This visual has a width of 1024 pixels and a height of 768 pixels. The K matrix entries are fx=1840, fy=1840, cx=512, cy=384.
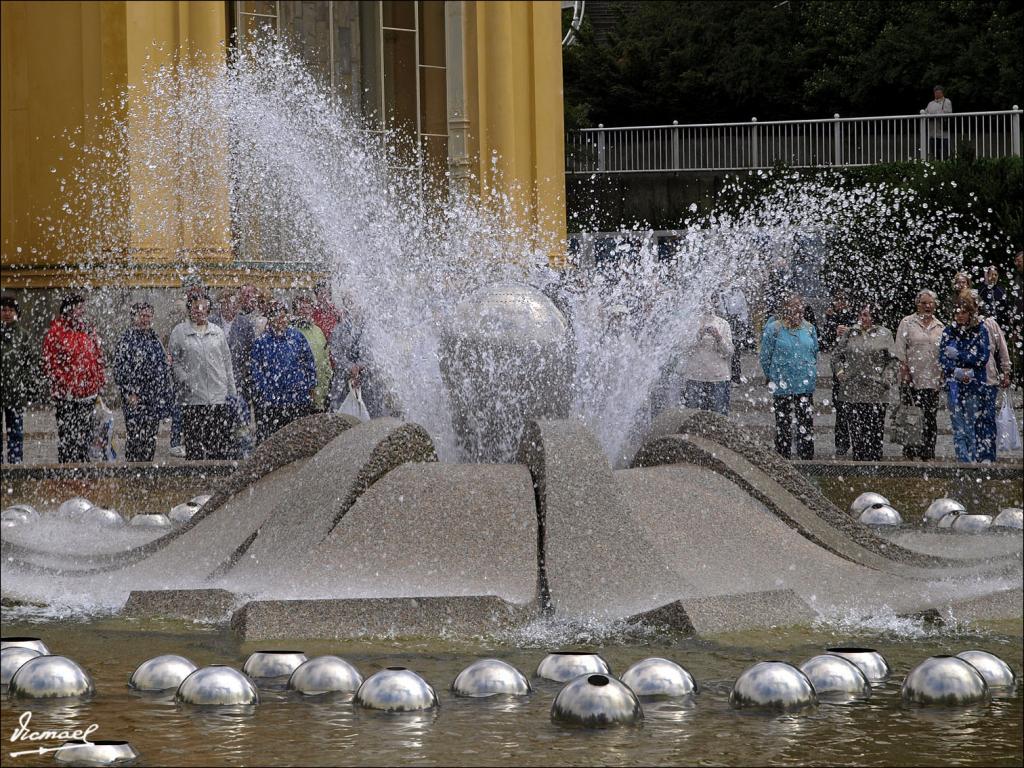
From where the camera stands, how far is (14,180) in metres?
23.9

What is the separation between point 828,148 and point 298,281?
1418cm

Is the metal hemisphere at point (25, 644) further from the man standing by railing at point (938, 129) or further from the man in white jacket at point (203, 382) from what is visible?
the man standing by railing at point (938, 129)

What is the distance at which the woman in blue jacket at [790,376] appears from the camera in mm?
15359

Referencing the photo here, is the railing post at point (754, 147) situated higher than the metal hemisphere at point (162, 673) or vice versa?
the railing post at point (754, 147)

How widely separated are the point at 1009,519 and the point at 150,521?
5.09 metres

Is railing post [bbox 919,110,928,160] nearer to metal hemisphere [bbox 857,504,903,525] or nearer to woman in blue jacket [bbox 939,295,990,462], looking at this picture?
woman in blue jacket [bbox 939,295,990,462]

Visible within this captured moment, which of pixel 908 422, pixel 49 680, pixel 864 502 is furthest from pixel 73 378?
pixel 49 680

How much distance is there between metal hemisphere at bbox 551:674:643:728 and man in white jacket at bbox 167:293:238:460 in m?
9.69

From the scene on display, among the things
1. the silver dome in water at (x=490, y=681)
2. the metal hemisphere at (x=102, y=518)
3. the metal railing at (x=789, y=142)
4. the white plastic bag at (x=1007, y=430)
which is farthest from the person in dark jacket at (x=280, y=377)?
the metal railing at (x=789, y=142)

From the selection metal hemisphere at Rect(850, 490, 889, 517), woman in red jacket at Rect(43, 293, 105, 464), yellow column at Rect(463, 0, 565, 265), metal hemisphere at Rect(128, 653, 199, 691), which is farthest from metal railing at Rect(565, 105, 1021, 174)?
metal hemisphere at Rect(128, 653, 199, 691)

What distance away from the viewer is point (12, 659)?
21.9 feet

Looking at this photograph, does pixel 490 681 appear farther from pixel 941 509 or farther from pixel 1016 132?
pixel 1016 132

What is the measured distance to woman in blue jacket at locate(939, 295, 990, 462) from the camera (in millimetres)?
14617

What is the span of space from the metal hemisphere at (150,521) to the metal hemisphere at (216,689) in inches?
193
